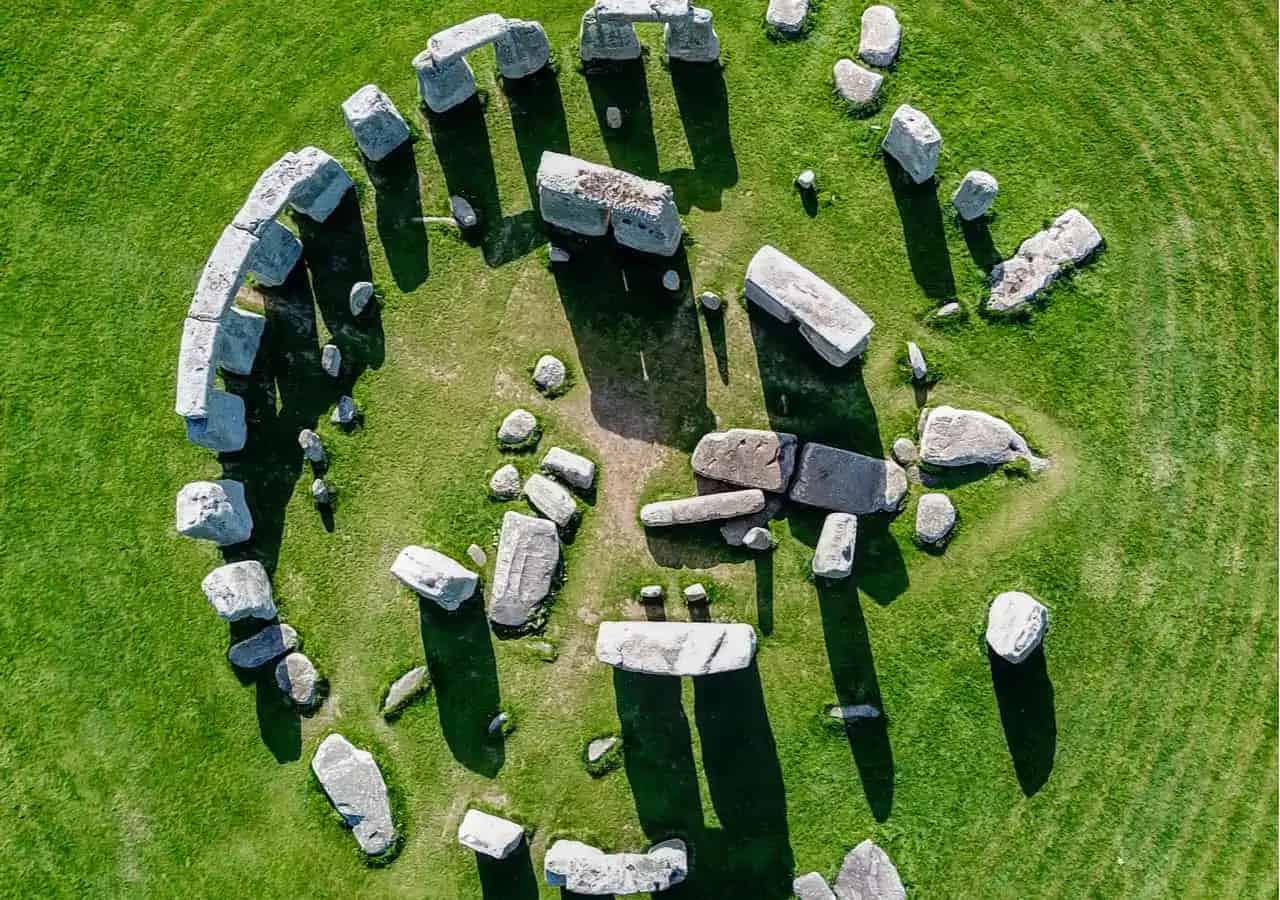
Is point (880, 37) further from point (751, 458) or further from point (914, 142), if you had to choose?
point (751, 458)

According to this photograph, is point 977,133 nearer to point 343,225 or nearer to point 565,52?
point 565,52

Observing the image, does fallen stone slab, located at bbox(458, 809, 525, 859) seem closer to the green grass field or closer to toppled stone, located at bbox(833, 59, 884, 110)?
the green grass field

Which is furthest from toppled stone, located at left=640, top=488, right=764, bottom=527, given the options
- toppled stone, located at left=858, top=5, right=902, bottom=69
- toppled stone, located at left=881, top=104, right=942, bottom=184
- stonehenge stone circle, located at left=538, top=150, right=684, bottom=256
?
toppled stone, located at left=858, top=5, right=902, bottom=69

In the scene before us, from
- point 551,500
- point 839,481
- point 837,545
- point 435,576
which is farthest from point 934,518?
point 435,576

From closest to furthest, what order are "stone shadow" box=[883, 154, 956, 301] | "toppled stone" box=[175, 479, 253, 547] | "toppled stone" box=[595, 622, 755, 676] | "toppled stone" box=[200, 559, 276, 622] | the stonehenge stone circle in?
"toppled stone" box=[595, 622, 755, 676]
the stonehenge stone circle
"toppled stone" box=[175, 479, 253, 547]
"toppled stone" box=[200, 559, 276, 622]
"stone shadow" box=[883, 154, 956, 301]

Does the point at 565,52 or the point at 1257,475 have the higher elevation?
the point at 565,52

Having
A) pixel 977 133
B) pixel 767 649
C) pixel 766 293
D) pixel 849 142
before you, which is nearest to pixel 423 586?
pixel 767 649
